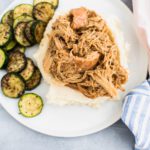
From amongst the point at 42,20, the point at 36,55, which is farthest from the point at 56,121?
the point at 42,20

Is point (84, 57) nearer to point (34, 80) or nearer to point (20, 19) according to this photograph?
point (34, 80)

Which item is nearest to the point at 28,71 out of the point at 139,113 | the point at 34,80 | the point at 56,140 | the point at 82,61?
the point at 34,80

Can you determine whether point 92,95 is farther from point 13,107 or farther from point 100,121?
point 13,107

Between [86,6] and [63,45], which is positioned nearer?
[63,45]

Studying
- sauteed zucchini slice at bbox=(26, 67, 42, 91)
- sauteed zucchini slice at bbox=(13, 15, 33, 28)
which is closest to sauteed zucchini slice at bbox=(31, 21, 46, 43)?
sauteed zucchini slice at bbox=(13, 15, 33, 28)

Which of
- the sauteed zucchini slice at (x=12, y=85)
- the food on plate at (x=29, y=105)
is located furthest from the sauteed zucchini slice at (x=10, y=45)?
the food on plate at (x=29, y=105)
